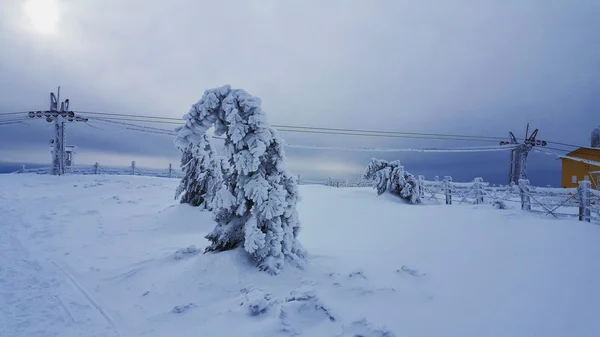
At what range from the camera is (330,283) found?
5.82m

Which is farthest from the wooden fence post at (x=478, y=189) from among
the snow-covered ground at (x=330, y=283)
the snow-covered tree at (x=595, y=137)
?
the snow-covered tree at (x=595, y=137)

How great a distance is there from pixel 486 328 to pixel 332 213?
10634mm

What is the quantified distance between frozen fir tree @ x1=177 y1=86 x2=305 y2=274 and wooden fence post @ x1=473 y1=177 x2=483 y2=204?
13.6 metres

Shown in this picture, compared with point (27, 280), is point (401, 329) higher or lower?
higher

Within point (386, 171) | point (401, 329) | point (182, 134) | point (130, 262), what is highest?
point (182, 134)

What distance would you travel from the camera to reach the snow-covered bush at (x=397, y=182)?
19250 millimetres

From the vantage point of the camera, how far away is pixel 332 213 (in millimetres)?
14883

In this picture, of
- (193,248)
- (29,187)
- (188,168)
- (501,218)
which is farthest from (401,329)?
(29,187)

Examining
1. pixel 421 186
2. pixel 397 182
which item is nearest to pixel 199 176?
pixel 397 182

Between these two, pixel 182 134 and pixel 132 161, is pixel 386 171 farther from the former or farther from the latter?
pixel 132 161

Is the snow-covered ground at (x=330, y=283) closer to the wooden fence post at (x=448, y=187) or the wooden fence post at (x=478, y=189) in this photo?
the wooden fence post at (x=478, y=189)

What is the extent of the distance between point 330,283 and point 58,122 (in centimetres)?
2806

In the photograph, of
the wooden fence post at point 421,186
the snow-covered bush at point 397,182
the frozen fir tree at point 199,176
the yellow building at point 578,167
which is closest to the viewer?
the frozen fir tree at point 199,176

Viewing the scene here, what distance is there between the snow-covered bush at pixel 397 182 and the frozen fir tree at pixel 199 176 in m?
11.3
